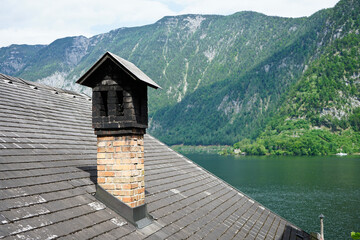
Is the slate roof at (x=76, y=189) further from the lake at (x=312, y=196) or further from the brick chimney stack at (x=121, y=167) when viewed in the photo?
the lake at (x=312, y=196)

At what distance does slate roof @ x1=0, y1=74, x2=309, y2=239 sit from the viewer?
161 inches

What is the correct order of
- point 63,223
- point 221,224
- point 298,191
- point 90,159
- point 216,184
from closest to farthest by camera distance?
point 63,223 < point 90,159 < point 221,224 < point 216,184 < point 298,191

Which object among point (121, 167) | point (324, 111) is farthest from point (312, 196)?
point (324, 111)

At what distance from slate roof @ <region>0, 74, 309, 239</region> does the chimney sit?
0.25 meters

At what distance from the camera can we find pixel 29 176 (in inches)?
185

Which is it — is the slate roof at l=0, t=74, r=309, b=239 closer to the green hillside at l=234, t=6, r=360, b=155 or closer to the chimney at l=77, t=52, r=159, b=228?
the chimney at l=77, t=52, r=159, b=228

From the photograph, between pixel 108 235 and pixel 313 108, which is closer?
pixel 108 235

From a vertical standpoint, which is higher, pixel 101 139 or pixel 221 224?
pixel 101 139

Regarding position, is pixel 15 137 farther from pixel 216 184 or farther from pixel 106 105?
pixel 216 184

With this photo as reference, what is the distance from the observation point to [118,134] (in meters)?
5.05

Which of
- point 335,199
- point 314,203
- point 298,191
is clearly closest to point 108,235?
point 314,203

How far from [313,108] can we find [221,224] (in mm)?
176843

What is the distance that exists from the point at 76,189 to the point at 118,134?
1.01 metres

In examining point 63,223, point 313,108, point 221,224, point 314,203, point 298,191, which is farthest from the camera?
point 313,108
